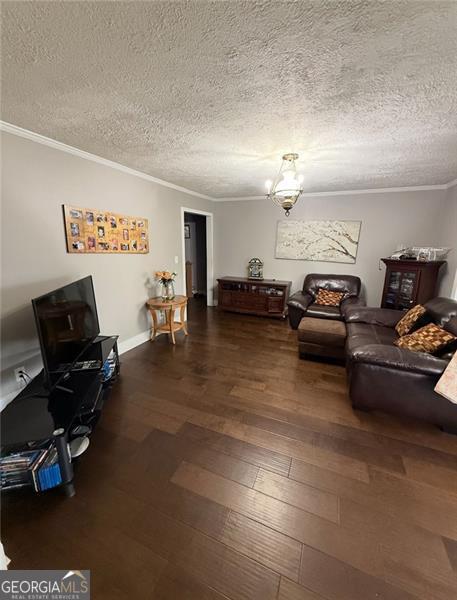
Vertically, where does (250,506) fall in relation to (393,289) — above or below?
below

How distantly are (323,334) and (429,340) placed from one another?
1.05 metres

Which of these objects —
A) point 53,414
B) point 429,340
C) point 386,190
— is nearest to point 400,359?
point 429,340

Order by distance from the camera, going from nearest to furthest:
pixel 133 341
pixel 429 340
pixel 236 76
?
pixel 236 76
pixel 429 340
pixel 133 341

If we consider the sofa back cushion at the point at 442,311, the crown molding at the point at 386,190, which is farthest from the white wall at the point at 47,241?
the sofa back cushion at the point at 442,311

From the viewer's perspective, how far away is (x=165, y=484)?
150cm

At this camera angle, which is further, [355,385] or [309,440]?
[355,385]

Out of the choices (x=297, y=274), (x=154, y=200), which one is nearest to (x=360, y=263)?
(x=297, y=274)

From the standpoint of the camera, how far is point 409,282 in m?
3.55

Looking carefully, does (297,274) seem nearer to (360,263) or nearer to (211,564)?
(360,263)

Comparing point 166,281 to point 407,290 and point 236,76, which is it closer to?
point 236,76

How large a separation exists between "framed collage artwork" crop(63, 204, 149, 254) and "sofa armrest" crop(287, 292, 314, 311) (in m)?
2.50

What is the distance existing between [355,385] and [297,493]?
103cm

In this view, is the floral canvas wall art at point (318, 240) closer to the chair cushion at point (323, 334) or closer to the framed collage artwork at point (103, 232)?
the chair cushion at point (323, 334)

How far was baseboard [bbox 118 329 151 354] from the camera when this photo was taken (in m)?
3.24
